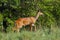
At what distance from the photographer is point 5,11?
1432 cm

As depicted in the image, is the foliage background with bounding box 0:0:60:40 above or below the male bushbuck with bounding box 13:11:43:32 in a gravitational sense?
above

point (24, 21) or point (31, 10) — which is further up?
point (31, 10)

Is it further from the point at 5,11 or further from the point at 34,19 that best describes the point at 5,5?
the point at 34,19

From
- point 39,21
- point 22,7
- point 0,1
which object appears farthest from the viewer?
point 39,21

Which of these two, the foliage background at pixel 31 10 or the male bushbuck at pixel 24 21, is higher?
the foliage background at pixel 31 10

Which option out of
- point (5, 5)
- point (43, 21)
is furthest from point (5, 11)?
point (43, 21)

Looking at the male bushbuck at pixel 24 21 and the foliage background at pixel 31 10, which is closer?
the foliage background at pixel 31 10

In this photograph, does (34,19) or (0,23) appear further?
(34,19)

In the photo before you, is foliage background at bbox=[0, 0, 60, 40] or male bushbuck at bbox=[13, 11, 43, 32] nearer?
foliage background at bbox=[0, 0, 60, 40]

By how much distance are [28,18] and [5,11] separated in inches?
53.9

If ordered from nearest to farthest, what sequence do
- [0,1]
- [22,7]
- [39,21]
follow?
[0,1]
[22,7]
[39,21]

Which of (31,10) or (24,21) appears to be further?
(24,21)

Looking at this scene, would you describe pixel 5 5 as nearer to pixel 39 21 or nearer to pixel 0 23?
pixel 0 23

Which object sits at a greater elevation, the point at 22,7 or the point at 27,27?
the point at 22,7
